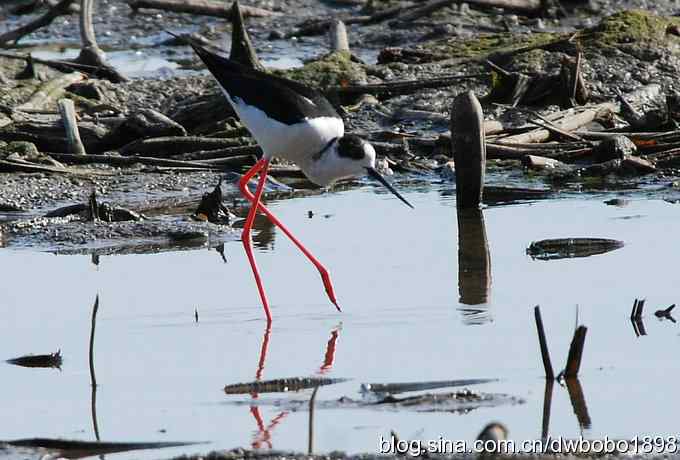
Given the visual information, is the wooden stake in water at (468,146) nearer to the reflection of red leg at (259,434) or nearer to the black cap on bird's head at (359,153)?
the black cap on bird's head at (359,153)

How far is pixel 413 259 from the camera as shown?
814cm

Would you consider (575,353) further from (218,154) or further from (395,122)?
(395,122)

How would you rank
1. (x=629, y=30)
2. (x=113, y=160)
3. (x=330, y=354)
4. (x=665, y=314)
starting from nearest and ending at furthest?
1. (x=330, y=354)
2. (x=665, y=314)
3. (x=113, y=160)
4. (x=629, y=30)

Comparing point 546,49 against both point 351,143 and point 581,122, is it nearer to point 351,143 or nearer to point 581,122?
point 581,122

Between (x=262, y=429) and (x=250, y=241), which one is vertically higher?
(x=262, y=429)

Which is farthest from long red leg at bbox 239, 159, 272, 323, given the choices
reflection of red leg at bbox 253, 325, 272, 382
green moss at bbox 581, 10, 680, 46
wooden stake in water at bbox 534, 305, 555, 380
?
green moss at bbox 581, 10, 680, 46

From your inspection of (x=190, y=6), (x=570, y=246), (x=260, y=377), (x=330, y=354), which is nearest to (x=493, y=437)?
(x=260, y=377)

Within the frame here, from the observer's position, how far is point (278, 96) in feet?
25.5

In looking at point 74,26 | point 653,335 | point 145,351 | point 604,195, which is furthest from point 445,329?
point 74,26

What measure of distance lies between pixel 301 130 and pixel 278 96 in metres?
0.24

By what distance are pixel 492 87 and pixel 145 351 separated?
6063mm

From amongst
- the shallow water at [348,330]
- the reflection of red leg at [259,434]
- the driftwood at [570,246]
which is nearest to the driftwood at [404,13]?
the shallow water at [348,330]

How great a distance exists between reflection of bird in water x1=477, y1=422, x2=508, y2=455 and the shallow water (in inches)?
27.5

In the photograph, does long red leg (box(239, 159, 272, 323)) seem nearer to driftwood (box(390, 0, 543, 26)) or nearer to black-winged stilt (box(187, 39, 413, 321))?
black-winged stilt (box(187, 39, 413, 321))
